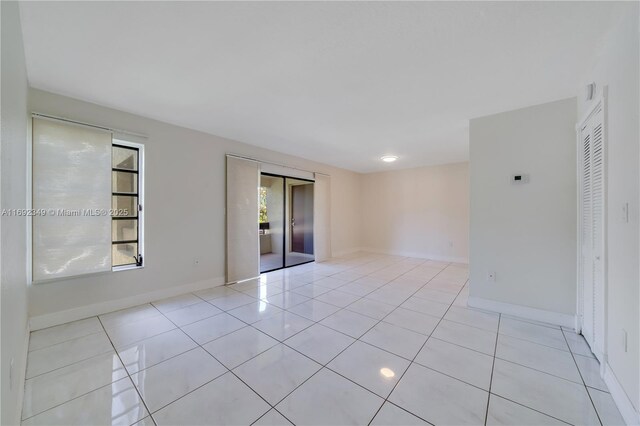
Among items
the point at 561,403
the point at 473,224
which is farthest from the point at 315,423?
the point at 473,224

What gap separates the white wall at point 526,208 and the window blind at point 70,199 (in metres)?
4.69

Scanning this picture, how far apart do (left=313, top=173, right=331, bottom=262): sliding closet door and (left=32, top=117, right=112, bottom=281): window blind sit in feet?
13.1

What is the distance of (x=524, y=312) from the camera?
9.32 ft

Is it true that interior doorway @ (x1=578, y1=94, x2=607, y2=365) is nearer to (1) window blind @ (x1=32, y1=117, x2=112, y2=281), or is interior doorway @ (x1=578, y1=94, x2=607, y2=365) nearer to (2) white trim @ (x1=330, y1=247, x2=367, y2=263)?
(2) white trim @ (x1=330, y1=247, x2=367, y2=263)

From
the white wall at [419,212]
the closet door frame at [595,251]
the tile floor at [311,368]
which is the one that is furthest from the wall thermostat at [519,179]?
the white wall at [419,212]

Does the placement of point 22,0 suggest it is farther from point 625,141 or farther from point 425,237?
point 425,237

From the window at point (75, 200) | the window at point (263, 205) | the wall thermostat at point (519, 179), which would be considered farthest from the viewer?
the window at point (263, 205)

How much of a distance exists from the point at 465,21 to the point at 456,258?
18.1 ft

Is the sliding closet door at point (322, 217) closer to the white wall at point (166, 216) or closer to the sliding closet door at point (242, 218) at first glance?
the sliding closet door at point (242, 218)

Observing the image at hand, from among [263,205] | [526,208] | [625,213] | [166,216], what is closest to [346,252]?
[263,205]

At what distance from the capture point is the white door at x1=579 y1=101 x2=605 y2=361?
6.30 ft

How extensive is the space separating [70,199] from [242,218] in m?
2.21

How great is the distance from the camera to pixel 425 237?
6.39 meters

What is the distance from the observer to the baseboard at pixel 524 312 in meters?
2.64
